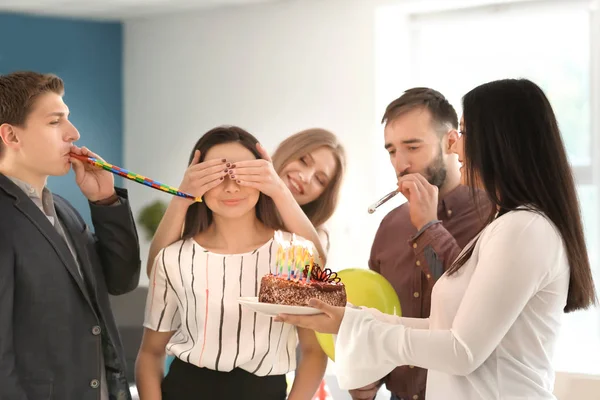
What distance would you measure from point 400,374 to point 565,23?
9.44 ft

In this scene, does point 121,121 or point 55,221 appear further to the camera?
point 121,121

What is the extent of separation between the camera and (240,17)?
5.09 metres

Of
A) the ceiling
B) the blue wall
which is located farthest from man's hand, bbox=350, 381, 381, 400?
the blue wall

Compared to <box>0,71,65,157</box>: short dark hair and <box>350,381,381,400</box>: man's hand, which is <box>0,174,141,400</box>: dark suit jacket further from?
<box>350,381,381,400</box>: man's hand

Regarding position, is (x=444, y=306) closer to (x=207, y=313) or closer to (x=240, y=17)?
(x=207, y=313)

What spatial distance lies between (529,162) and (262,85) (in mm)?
3502

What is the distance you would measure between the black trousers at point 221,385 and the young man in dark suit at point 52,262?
0.15 m

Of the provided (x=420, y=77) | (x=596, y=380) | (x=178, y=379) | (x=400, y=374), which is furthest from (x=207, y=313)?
(x=420, y=77)

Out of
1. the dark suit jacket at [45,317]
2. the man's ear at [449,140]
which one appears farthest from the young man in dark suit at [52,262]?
the man's ear at [449,140]

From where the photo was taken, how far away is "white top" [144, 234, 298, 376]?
6.82 ft

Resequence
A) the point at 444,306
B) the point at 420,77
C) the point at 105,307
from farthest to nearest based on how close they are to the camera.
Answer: the point at 420,77 < the point at 105,307 < the point at 444,306

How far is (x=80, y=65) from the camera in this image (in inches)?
218

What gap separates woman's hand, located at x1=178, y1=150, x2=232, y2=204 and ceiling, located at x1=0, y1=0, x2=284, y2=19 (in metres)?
3.00

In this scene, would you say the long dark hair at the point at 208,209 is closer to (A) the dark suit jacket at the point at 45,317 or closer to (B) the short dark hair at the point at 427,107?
(A) the dark suit jacket at the point at 45,317
